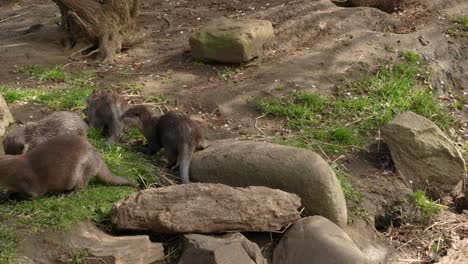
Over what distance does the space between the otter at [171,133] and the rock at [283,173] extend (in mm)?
145

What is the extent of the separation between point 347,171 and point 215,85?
6.28 ft

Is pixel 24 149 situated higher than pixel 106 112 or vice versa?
pixel 24 149

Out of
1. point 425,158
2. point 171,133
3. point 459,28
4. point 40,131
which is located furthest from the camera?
point 459,28

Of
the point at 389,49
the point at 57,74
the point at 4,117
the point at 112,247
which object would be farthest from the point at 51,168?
the point at 389,49

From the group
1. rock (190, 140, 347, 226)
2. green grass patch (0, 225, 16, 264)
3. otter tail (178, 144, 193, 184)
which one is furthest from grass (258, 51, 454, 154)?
green grass patch (0, 225, 16, 264)

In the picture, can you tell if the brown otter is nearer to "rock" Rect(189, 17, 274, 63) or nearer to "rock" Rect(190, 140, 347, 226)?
"rock" Rect(190, 140, 347, 226)

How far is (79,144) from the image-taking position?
4961 millimetres

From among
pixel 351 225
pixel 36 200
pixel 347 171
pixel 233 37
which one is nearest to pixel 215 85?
pixel 233 37

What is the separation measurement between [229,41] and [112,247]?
11.9ft

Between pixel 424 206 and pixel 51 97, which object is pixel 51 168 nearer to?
pixel 51 97

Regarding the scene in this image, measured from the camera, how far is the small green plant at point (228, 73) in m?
7.60

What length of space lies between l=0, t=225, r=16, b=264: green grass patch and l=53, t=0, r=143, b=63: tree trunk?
395 cm

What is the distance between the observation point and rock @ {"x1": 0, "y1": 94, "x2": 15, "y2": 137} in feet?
19.7

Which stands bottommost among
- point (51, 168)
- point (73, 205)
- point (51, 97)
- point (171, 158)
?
point (171, 158)
